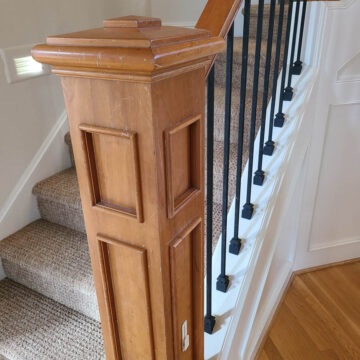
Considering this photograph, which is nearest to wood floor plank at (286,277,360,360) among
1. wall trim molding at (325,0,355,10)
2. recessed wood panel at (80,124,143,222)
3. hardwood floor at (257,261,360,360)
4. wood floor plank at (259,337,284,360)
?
hardwood floor at (257,261,360,360)

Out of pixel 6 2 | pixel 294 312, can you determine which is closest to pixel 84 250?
pixel 6 2

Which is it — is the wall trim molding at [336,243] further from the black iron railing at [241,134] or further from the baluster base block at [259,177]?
the baluster base block at [259,177]

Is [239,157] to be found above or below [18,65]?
below

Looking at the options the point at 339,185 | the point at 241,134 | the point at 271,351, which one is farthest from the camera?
the point at 339,185

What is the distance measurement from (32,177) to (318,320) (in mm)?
1840

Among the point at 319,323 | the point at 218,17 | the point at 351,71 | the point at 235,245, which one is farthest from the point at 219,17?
the point at 319,323

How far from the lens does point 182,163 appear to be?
63 centimetres

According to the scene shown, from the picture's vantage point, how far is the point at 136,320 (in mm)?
706

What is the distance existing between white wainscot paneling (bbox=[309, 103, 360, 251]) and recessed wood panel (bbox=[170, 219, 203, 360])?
1.63 meters

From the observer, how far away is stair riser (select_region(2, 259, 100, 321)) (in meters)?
1.26

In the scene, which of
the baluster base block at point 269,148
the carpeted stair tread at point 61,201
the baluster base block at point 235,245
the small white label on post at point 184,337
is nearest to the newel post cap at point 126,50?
the small white label on post at point 184,337

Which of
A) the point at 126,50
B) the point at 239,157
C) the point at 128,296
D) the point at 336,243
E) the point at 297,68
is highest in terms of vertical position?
the point at 126,50

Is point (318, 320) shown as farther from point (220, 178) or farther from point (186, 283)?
point (186, 283)

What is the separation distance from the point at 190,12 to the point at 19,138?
166cm
